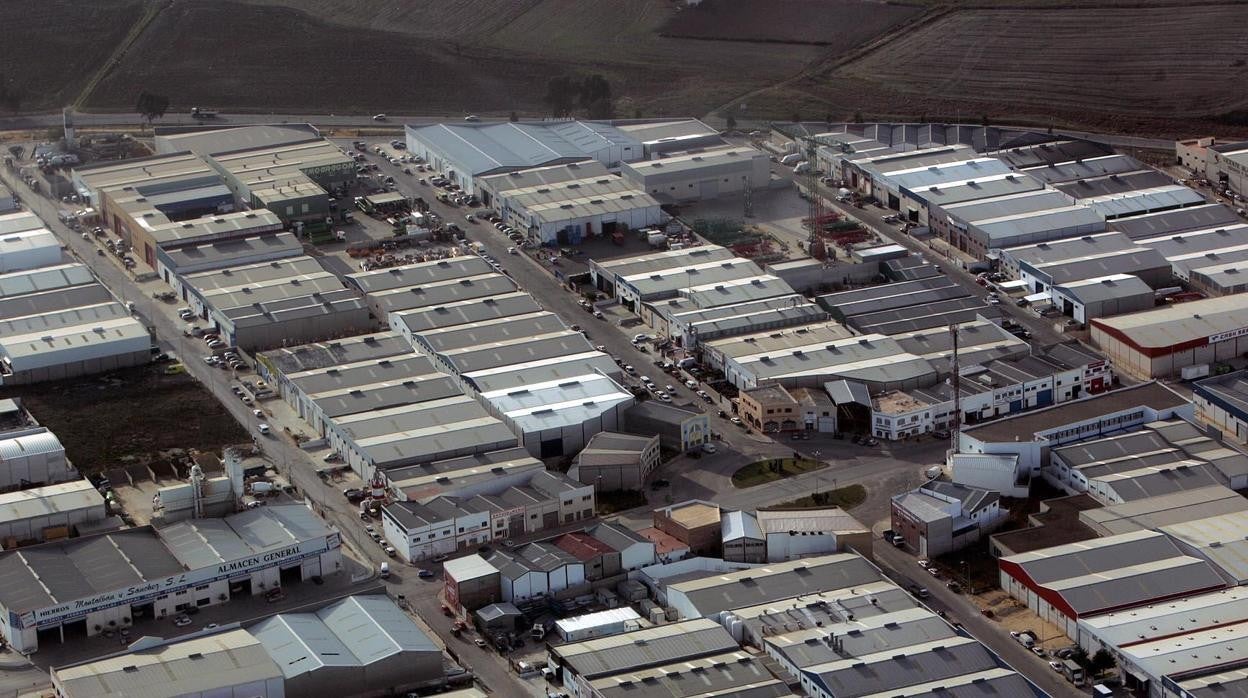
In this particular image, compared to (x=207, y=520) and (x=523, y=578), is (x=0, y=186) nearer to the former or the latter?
(x=207, y=520)

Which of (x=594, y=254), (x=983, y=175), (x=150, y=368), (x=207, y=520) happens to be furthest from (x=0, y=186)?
(x=983, y=175)

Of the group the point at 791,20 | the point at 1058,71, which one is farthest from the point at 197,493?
the point at 791,20

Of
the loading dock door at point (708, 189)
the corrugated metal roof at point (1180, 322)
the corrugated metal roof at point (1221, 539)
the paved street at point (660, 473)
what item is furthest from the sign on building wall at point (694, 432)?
the loading dock door at point (708, 189)

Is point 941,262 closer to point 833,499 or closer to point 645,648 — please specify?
point 833,499

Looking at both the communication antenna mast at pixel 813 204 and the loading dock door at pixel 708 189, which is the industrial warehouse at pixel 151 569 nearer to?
the communication antenna mast at pixel 813 204

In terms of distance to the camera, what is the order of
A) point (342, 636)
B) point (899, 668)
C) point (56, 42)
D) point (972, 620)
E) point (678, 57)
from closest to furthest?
1. point (899, 668)
2. point (342, 636)
3. point (972, 620)
4. point (678, 57)
5. point (56, 42)

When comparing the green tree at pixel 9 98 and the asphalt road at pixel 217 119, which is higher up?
the green tree at pixel 9 98
